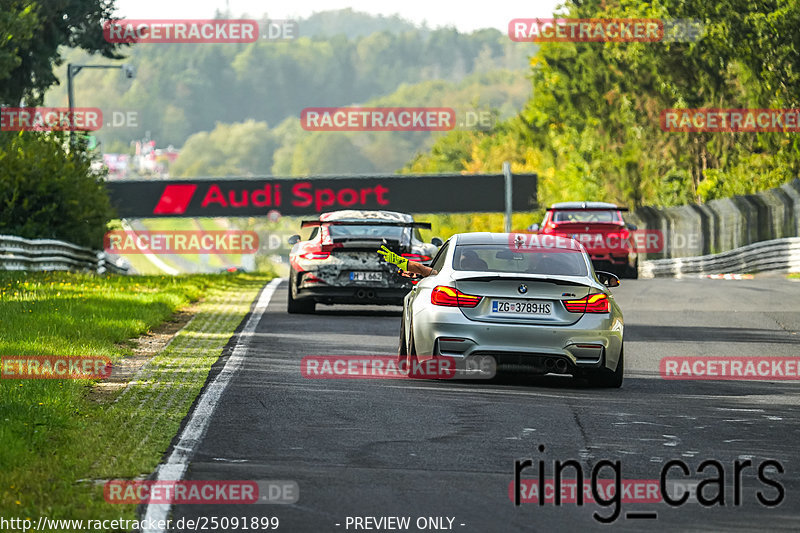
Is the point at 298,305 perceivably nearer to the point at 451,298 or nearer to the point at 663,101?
the point at 451,298

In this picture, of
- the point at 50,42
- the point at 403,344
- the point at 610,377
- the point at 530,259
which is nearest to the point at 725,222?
the point at 50,42

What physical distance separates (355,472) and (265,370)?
5.52 meters

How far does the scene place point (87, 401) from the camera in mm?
11883

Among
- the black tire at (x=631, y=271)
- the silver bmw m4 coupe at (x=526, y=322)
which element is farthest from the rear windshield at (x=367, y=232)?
the black tire at (x=631, y=271)

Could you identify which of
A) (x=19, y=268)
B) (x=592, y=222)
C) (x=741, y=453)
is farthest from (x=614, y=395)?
(x=19, y=268)

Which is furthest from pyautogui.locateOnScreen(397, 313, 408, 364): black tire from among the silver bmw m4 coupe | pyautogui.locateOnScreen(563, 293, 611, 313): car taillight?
pyautogui.locateOnScreen(563, 293, 611, 313): car taillight

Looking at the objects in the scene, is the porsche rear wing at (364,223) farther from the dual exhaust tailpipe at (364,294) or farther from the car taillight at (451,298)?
the car taillight at (451,298)

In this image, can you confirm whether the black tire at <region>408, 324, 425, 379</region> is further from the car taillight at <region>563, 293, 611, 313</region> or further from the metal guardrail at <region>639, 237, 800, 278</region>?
A: the metal guardrail at <region>639, 237, 800, 278</region>

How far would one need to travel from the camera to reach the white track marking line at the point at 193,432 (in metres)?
7.58

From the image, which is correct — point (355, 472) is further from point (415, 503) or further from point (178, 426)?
point (178, 426)

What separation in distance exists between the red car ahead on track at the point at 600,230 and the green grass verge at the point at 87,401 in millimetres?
9435

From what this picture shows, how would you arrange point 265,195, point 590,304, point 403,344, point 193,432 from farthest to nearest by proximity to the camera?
point 265,195 < point 403,344 < point 590,304 < point 193,432

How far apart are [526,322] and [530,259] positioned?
0.90 m

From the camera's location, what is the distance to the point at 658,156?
83500 mm
